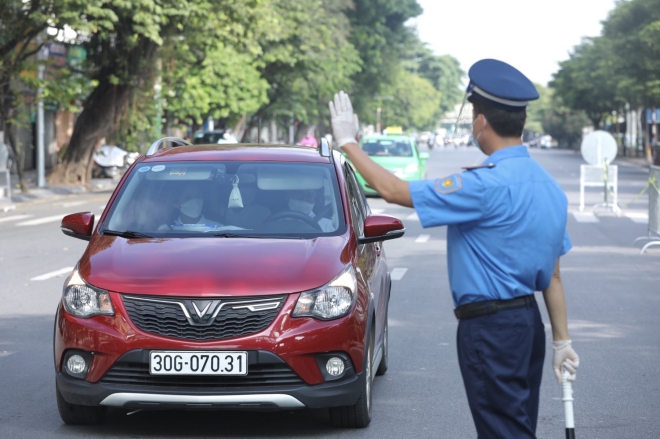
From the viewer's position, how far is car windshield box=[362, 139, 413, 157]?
30734mm

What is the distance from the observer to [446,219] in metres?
3.71

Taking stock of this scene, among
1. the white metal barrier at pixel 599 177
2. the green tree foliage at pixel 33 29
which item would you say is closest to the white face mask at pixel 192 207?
the white metal barrier at pixel 599 177

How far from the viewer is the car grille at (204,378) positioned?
5645 millimetres

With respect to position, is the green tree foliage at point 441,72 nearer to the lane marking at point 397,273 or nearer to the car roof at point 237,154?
the lane marking at point 397,273

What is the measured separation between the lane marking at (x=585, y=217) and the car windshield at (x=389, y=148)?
6903 mm

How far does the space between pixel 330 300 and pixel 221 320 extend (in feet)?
1.86

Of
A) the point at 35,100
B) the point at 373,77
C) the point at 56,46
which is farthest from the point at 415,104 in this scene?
the point at 35,100

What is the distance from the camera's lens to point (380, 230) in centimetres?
648

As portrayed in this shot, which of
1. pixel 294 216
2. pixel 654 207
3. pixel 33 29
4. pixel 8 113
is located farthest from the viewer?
pixel 8 113

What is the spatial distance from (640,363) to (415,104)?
380 ft

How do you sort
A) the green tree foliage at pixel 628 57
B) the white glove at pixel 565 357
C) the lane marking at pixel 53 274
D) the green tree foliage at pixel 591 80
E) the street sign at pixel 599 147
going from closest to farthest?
the white glove at pixel 565 357 < the lane marking at pixel 53 274 < the street sign at pixel 599 147 < the green tree foliage at pixel 628 57 < the green tree foliage at pixel 591 80

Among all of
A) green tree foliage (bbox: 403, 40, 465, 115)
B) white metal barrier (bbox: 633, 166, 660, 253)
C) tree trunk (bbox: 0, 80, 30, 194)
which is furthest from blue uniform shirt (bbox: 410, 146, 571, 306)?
green tree foliage (bbox: 403, 40, 465, 115)

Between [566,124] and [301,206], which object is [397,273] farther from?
[566,124]

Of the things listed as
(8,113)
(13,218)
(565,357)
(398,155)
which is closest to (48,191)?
(8,113)
